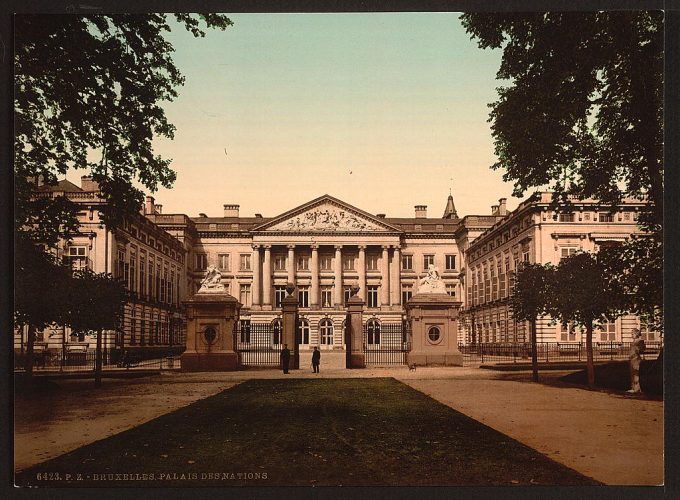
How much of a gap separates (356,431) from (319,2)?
6.93m

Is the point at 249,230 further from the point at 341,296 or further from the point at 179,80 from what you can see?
the point at 341,296

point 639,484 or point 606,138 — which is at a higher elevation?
point 606,138

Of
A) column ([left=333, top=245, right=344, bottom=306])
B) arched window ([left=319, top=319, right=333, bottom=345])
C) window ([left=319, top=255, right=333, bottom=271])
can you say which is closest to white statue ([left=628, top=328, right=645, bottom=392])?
column ([left=333, top=245, right=344, bottom=306])

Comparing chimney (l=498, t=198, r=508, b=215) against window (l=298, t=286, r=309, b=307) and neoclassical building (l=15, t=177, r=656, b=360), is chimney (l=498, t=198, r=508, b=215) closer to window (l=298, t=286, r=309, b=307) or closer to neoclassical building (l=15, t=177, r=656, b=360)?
neoclassical building (l=15, t=177, r=656, b=360)

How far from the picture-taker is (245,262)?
2403cm

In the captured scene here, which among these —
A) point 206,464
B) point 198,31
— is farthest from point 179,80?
point 206,464

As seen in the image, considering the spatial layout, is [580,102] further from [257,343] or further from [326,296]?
[326,296]

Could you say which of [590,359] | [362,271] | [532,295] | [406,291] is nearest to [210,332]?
[532,295]

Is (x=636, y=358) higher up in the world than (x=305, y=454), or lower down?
higher up

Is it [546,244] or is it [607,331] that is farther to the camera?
[546,244]

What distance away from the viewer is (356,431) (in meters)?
10.6

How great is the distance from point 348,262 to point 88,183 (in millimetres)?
50758

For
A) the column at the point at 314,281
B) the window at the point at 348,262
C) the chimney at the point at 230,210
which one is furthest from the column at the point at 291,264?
the chimney at the point at 230,210

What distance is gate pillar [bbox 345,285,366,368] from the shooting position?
912 inches
